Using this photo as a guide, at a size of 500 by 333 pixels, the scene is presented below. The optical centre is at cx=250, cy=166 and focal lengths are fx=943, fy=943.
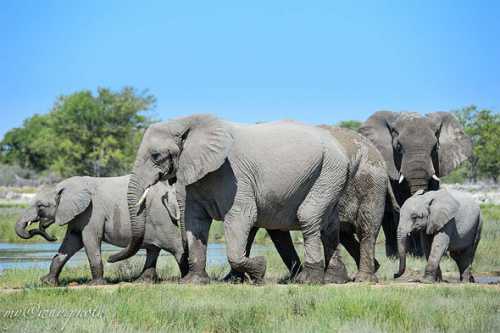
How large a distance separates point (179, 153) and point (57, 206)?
2.41 m

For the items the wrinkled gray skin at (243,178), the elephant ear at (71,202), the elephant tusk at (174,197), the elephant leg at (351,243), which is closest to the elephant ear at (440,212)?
the elephant leg at (351,243)

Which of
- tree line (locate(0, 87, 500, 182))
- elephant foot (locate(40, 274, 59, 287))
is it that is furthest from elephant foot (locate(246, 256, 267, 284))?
tree line (locate(0, 87, 500, 182))

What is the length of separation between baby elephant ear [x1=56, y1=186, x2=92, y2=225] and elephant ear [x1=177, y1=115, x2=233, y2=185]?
6.31 feet

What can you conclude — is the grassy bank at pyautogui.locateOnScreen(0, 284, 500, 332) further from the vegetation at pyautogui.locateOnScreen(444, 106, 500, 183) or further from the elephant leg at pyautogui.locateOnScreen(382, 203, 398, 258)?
the vegetation at pyautogui.locateOnScreen(444, 106, 500, 183)

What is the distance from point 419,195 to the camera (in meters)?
14.7

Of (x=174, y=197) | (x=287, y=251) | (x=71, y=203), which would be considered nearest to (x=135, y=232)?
(x=174, y=197)

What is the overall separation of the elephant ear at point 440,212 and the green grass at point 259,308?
1.43 metres

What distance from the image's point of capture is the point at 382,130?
60.1 feet

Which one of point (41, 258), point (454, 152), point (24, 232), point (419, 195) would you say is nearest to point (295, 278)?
point (419, 195)

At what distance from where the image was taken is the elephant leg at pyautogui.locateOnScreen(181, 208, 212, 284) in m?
12.5

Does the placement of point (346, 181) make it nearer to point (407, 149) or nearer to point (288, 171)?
point (288, 171)

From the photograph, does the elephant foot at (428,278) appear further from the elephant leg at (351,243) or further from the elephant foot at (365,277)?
the elephant leg at (351,243)

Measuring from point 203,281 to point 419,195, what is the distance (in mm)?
4052

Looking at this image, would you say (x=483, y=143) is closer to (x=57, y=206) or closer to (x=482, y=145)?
(x=482, y=145)
